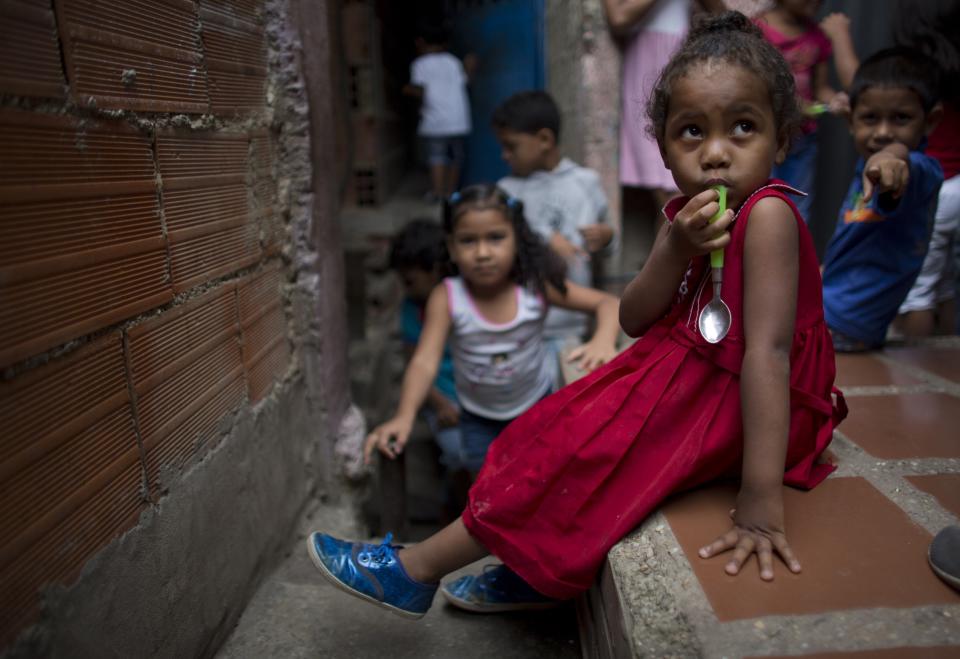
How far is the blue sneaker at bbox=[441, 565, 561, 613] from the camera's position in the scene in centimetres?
172

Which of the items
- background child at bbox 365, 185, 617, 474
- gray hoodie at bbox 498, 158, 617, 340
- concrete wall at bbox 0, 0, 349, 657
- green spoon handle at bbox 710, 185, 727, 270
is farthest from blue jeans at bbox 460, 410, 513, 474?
green spoon handle at bbox 710, 185, 727, 270

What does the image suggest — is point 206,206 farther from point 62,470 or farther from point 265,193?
point 62,470

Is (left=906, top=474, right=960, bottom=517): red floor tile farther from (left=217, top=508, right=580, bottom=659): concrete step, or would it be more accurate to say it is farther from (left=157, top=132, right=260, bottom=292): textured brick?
(left=157, top=132, right=260, bottom=292): textured brick

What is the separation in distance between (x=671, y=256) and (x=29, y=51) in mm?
1104

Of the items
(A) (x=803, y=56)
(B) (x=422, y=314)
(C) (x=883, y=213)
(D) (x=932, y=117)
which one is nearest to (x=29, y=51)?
(C) (x=883, y=213)

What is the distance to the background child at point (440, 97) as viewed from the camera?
225 inches

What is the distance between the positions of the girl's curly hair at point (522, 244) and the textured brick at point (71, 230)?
1.35 meters

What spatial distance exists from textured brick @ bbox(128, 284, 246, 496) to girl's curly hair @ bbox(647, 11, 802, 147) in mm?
1068

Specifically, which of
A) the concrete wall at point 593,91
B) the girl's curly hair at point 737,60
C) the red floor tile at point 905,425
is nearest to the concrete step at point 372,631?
the red floor tile at point 905,425

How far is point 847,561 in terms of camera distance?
1.18 meters

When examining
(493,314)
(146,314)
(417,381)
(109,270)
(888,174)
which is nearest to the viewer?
(109,270)

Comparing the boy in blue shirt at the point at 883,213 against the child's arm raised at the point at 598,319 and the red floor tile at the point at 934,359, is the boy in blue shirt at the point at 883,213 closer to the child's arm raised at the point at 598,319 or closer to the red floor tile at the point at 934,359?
the red floor tile at the point at 934,359

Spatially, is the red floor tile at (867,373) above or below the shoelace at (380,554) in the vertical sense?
above

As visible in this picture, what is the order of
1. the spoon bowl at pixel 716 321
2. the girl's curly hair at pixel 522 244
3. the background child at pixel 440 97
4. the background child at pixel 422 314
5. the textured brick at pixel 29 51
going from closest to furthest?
the textured brick at pixel 29 51, the spoon bowl at pixel 716 321, the girl's curly hair at pixel 522 244, the background child at pixel 422 314, the background child at pixel 440 97
